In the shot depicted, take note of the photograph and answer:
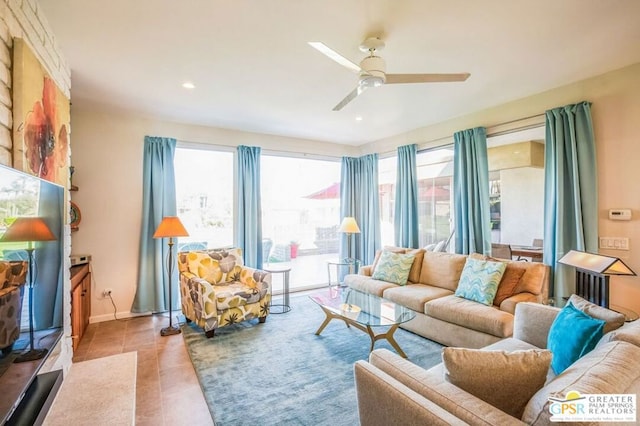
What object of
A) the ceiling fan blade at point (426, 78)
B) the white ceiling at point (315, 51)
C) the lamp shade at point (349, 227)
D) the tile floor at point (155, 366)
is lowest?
the tile floor at point (155, 366)

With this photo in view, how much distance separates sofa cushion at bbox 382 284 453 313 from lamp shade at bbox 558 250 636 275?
4.17 feet

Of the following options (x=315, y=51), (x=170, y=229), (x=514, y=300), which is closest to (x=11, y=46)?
(x=315, y=51)

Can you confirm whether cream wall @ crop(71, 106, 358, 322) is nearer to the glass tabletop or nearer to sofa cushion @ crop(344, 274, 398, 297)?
the glass tabletop

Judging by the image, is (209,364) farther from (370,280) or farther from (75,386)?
(370,280)

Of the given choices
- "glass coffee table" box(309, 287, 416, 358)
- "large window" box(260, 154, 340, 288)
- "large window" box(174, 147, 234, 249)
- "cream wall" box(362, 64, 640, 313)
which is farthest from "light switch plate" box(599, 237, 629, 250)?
"large window" box(174, 147, 234, 249)

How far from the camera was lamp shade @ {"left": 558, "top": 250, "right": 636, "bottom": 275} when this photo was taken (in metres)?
2.38

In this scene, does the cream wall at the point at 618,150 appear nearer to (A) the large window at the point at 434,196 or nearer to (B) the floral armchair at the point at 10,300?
(A) the large window at the point at 434,196

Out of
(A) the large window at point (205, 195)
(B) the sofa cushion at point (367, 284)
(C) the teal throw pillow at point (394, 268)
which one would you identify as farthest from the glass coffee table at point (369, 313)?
(A) the large window at point (205, 195)

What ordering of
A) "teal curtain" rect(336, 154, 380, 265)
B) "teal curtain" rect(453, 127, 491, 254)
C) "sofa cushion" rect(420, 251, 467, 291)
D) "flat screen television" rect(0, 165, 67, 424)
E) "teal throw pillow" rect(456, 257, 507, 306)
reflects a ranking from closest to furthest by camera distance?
"flat screen television" rect(0, 165, 67, 424) < "teal throw pillow" rect(456, 257, 507, 306) < "sofa cushion" rect(420, 251, 467, 291) < "teal curtain" rect(453, 127, 491, 254) < "teal curtain" rect(336, 154, 380, 265)

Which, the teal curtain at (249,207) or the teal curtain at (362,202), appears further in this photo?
the teal curtain at (362,202)

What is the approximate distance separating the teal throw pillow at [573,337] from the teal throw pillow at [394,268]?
7.42 feet

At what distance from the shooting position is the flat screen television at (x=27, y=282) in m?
1.12

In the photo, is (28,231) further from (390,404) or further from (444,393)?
(444,393)

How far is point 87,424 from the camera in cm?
157
